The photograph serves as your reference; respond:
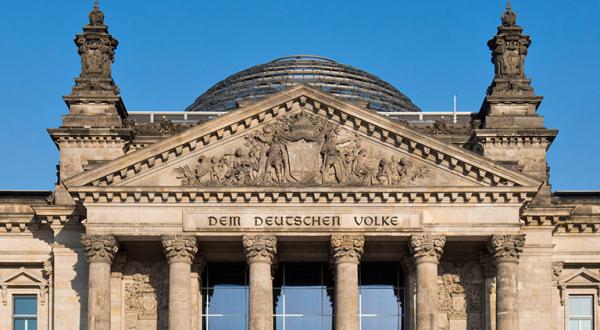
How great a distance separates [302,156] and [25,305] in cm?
1479

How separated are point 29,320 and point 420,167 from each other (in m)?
19.2

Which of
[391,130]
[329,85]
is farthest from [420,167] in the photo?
[329,85]

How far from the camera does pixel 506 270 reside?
67.6 meters

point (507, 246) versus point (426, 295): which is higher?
point (507, 246)

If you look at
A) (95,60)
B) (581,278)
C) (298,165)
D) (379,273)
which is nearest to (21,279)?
(95,60)

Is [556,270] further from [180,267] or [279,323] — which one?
[180,267]

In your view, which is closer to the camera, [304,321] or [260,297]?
[260,297]

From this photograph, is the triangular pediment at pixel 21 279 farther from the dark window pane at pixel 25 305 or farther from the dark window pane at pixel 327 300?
the dark window pane at pixel 327 300

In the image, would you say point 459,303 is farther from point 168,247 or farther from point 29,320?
point 29,320

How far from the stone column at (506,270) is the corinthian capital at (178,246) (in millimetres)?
12927

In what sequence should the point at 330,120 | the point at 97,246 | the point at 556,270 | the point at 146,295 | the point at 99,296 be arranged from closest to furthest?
the point at 99,296 < the point at 97,246 < the point at 330,120 < the point at 146,295 < the point at 556,270

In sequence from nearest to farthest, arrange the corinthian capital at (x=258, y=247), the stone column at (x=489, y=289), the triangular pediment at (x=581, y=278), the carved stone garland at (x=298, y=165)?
the corinthian capital at (x=258, y=247), the carved stone garland at (x=298, y=165), the stone column at (x=489, y=289), the triangular pediment at (x=581, y=278)

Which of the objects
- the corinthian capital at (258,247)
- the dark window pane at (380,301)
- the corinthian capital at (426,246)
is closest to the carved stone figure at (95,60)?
the corinthian capital at (258,247)

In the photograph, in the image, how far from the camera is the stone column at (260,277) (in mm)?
67250
